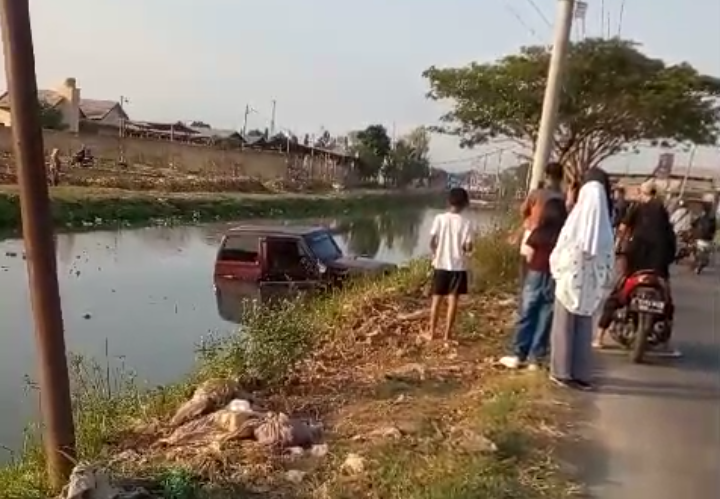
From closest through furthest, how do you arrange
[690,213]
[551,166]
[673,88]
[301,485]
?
[301,485], [551,166], [690,213], [673,88]

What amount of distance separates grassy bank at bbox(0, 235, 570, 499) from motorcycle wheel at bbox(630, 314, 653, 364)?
1.27 m

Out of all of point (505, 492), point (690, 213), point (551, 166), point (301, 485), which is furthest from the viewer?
point (690, 213)

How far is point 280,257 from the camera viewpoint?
1784cm

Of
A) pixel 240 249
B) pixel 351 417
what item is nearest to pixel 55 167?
pixel 240 249

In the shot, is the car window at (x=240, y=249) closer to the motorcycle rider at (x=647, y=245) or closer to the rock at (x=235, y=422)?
the motorcycle rider at (x=647, y=245)

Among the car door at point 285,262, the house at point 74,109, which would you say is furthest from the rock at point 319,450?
the house at point 74,109

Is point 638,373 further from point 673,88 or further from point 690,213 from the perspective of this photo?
point 673,88

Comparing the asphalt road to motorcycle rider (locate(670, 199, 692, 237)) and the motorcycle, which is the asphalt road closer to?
the motorcycle

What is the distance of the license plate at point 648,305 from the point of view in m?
8.62

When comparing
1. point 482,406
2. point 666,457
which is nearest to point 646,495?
point 666,457

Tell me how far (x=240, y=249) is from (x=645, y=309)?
1087cm

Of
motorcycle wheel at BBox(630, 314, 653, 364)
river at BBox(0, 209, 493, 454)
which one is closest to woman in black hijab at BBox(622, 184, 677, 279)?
motorcycle wheel at BBox(630, 314, 653, 364)

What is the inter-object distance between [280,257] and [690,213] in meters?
10.9

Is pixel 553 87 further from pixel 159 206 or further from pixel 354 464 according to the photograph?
pixel 159 206
